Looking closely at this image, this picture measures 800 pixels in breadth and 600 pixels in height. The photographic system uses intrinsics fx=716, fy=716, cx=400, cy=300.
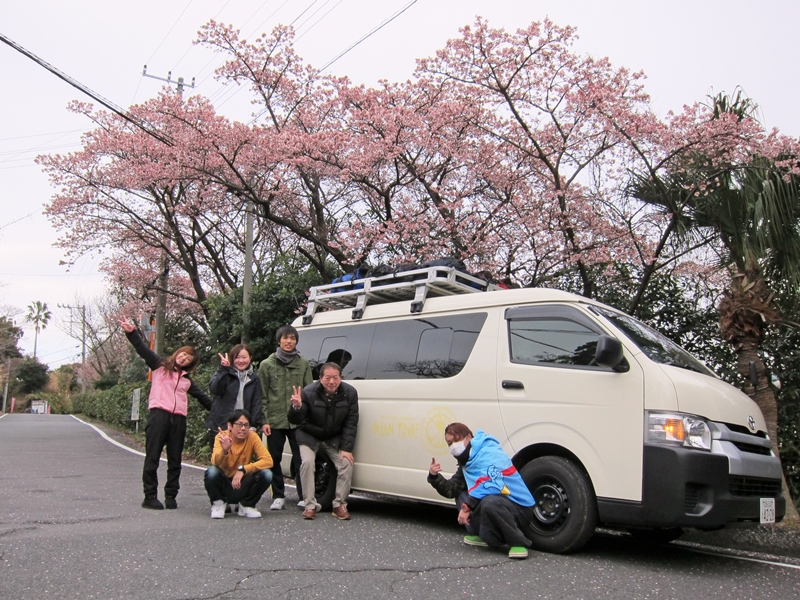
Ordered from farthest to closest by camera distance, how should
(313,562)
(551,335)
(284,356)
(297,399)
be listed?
1. (284,356)
2. (297,399)
3. (551,335)
4. (313,562)

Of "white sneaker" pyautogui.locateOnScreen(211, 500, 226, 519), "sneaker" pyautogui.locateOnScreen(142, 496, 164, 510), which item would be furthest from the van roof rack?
"sneaker" pyautogui.locateOnScreen(142, 496, 164, 510)

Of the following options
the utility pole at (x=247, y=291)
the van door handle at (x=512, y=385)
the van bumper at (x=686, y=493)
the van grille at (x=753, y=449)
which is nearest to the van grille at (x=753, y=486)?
the van bumper at (x=686, y=493)

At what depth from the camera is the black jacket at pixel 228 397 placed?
762cm

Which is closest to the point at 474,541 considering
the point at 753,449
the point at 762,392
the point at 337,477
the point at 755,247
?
the point at 337,477

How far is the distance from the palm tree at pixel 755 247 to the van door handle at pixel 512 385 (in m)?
3.04

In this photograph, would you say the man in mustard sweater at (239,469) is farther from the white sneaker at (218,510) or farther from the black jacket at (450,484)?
the black jacket at (450,484)

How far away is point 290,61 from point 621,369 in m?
13.4

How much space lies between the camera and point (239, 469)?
277 inches

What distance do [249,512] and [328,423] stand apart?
116 centimetres

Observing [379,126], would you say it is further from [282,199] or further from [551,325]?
[551,325]

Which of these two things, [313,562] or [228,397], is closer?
[313,562]

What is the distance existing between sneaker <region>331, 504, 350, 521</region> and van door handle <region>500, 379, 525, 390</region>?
2158 mm

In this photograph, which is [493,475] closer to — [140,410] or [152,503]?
[152,503]

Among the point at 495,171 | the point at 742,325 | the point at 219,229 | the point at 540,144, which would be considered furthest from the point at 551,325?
the point at 219,229
